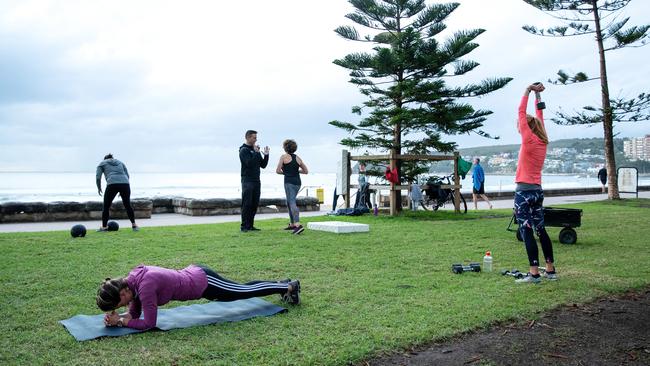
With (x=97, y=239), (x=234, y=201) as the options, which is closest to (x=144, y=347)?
(x=97, y=239)

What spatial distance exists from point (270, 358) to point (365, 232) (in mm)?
6538

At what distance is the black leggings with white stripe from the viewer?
14.0 ft

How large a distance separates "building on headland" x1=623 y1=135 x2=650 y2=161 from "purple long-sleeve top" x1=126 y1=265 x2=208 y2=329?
155 ft

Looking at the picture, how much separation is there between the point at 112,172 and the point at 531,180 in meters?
7.48

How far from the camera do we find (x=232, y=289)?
435 centimetres

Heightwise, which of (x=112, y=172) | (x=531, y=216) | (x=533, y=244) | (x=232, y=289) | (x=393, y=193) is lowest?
(x=232, y=289)

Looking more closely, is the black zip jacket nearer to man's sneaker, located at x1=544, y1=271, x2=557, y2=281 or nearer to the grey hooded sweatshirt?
the grey hooded sweatshirt

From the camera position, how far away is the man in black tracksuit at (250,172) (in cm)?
984

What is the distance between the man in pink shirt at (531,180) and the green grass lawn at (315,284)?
337mm

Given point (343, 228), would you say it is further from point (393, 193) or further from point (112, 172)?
point (112, 172)

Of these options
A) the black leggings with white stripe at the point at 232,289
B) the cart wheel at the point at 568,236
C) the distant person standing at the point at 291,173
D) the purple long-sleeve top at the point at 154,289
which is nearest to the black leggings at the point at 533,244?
the black leggings with white stripe at the point at 232,289

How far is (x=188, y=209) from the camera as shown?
14.8 metres

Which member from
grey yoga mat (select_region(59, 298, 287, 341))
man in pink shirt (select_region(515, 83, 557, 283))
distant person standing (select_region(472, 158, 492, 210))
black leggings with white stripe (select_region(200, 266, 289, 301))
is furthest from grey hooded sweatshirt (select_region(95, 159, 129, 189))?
distant person standing (select_region(472, 158, 492, 210))

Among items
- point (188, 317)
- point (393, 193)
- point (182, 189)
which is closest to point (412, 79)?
point (393, 193)
